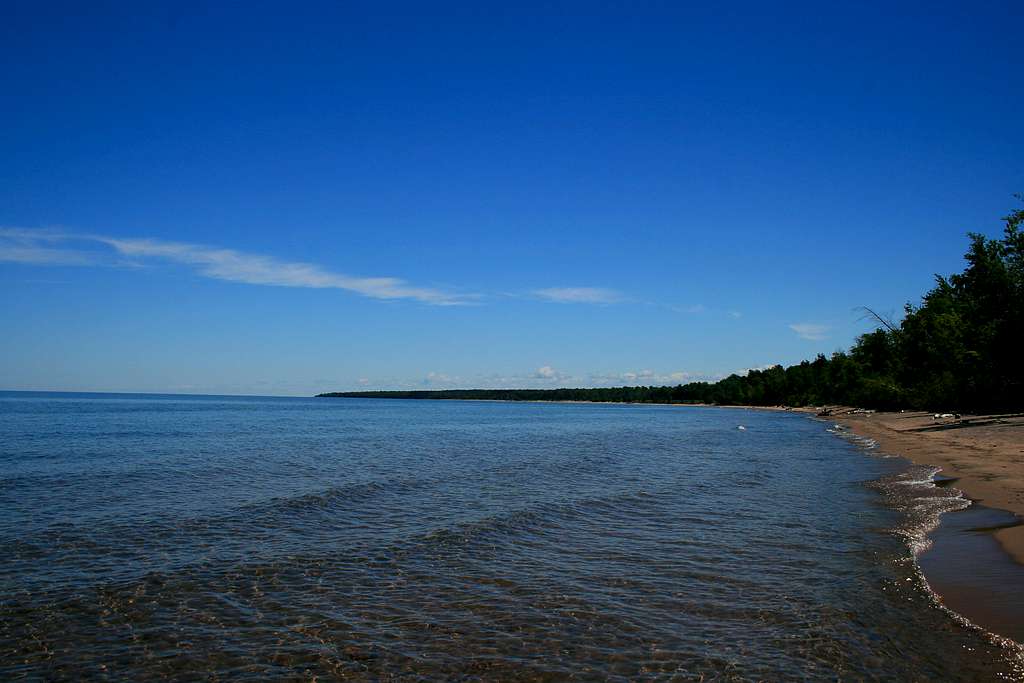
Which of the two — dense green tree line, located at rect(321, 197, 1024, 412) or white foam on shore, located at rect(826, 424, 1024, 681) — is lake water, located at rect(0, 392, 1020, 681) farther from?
dense green tree line, located at rect(321, 197, 1024, 412)

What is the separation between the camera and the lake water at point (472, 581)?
26.3 feet

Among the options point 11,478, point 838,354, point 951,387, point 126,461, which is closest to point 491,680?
point 11,478

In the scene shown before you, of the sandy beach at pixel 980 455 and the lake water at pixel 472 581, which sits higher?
the sandy beach at pixel 980 455

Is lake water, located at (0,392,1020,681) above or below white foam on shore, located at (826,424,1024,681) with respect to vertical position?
below

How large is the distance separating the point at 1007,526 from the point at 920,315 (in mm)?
79317

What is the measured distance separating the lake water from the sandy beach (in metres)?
1.66

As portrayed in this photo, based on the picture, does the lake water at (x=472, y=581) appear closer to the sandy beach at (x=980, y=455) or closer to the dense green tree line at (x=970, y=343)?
the sandy beach at (x=980, y=455)

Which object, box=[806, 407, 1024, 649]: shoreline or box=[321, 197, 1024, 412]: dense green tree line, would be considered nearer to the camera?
box=[806, 407, 1024, 649]: shoreline

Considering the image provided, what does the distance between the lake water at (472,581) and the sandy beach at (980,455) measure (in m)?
1.66

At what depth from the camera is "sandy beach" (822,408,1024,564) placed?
17.5 metres

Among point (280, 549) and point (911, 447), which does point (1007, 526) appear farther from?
point (911, 447)

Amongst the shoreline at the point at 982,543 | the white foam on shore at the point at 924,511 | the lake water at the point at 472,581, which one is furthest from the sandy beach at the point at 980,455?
the lake water at the point at 472,581

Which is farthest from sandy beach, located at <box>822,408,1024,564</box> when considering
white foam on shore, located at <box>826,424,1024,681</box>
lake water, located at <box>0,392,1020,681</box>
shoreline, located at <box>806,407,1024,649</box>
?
lake water, located at <box>0,392,1020,681</box>

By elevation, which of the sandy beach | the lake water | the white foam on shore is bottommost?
the lake water
